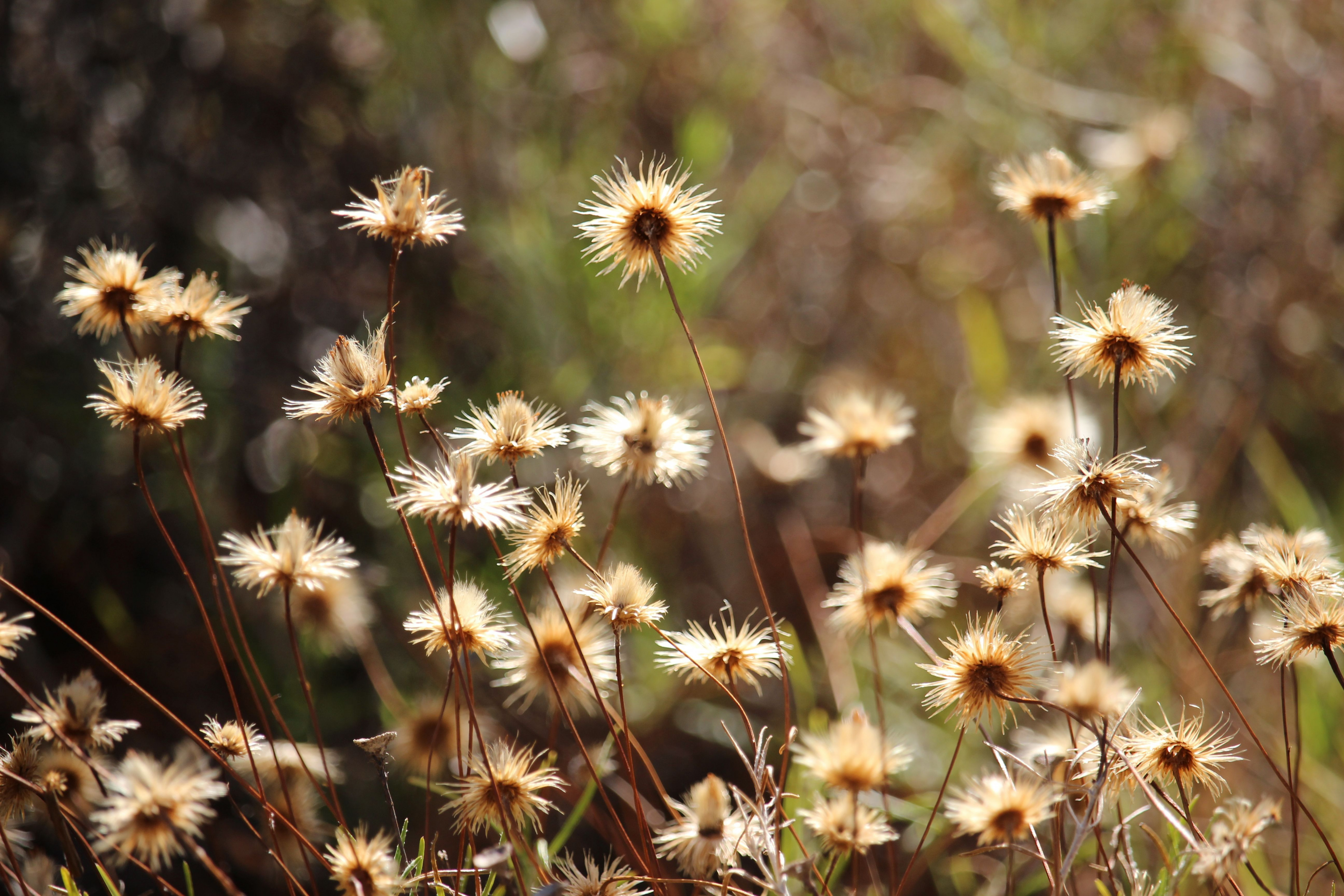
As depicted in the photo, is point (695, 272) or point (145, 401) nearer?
point (145, 401)

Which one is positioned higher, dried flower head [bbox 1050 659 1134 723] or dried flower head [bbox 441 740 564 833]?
dried flower head [bbox 1050 659 1134 723]

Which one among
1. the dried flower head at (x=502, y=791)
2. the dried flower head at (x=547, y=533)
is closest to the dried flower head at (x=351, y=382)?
the dried flower head at (x=547, y=533)

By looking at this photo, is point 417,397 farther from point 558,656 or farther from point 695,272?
point 695,272

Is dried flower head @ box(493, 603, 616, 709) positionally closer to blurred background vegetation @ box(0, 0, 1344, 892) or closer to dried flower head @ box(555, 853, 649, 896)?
dried flower head @ box(555, 853, 649, 896)

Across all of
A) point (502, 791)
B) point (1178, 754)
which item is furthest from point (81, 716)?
point (1178, 754)

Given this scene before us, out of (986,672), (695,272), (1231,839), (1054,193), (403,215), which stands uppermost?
(695,272)

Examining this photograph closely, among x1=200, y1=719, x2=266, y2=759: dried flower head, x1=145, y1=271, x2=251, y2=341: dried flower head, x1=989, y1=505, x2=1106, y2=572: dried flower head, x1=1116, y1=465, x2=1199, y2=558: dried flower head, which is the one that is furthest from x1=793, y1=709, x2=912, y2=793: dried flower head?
x1=145, y1=271, x2=251, y2=341: dried flower head
